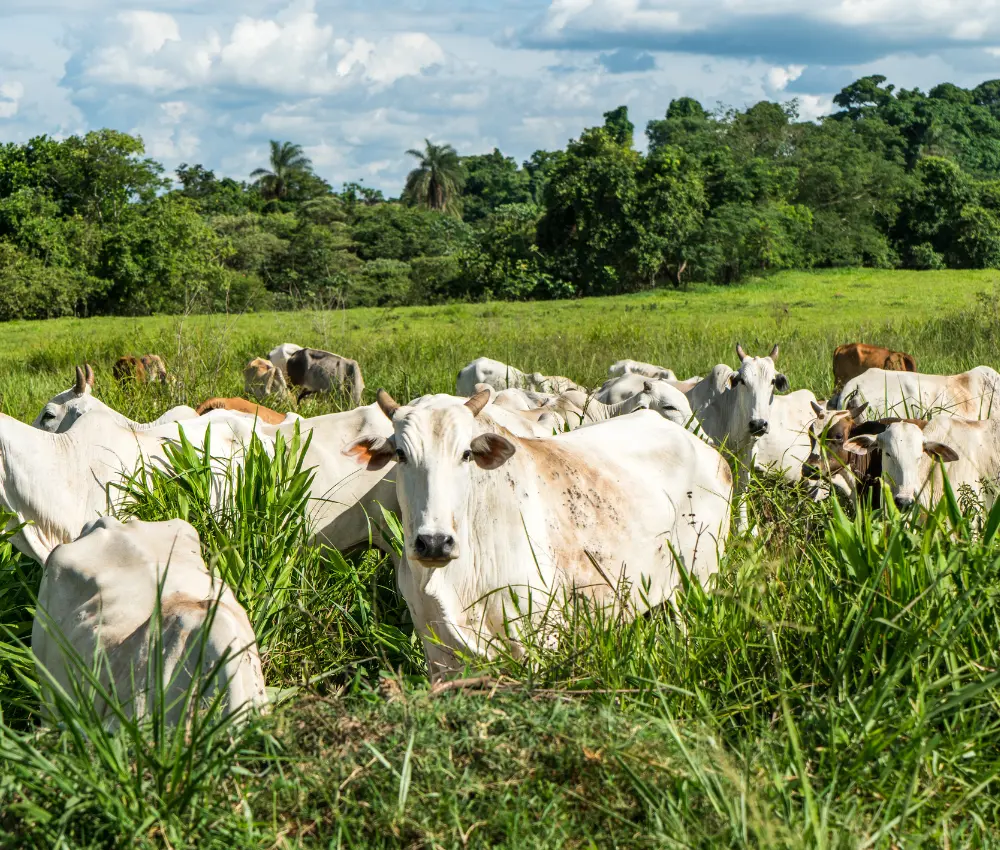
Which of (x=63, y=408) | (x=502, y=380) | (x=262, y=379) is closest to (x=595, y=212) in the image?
(x=262, y=379)

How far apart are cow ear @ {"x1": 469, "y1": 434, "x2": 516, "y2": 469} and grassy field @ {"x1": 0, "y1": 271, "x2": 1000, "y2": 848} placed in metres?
0.76

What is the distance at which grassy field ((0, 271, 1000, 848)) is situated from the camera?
2.56 metres

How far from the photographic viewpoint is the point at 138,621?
143 inches

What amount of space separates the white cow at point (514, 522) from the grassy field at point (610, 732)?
395 millimetres

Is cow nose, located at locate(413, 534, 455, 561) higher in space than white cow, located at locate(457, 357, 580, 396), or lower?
higher

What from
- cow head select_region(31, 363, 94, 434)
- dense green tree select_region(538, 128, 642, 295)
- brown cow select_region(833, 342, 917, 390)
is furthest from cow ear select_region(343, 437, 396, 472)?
dense green tree select_region(538, 128, 642, 295)

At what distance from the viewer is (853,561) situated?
3775 mm

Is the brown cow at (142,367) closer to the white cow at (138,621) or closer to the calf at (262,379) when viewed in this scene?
the calf at (262,379)

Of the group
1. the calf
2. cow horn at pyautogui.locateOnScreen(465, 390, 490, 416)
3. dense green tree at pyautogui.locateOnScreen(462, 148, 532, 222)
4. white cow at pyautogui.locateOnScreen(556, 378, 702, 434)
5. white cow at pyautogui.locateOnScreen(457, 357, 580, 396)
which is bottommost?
the calf

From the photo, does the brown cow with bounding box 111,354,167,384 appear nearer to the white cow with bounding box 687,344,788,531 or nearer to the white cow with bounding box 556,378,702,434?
the white cow with bounding box 556,378,702,434

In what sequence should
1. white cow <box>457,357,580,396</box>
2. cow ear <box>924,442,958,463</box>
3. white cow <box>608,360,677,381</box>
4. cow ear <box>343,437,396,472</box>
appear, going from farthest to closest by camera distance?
white cow <box>457,357,580,396</box> < white cow <box>608,360,677,381</box> < cow ear <box>924,442,958,463</box> < cow ear <box>343,437,396,472</box>

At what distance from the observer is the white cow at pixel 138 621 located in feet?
10.7

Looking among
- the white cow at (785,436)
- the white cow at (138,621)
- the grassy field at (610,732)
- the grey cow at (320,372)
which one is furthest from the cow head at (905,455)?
the grey cow at (320,372)

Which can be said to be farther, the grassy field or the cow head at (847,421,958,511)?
the cow head at (847,421,958,511)
